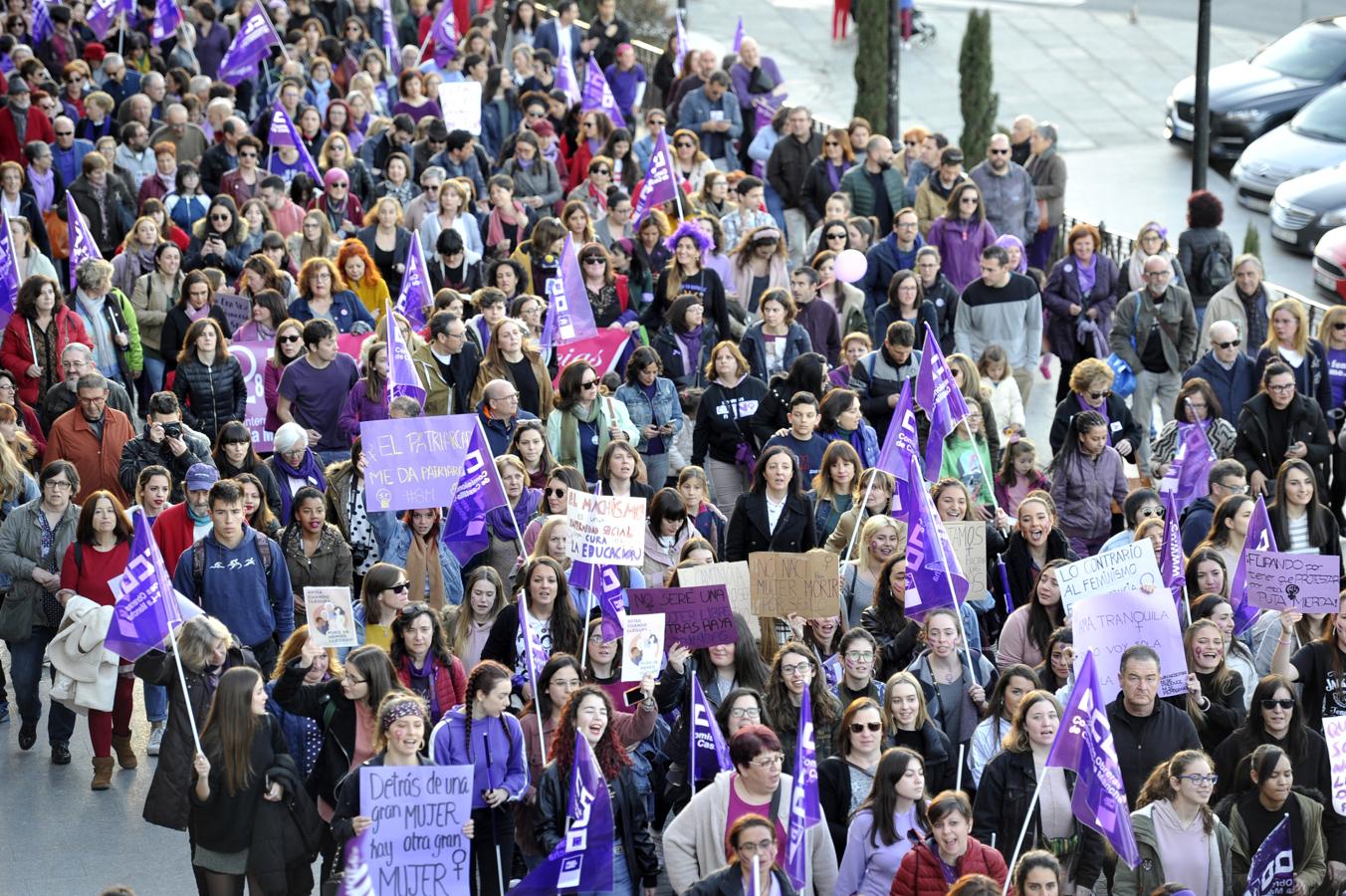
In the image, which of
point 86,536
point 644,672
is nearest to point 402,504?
point 86,536

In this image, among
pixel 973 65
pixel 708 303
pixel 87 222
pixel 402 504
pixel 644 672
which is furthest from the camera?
pixel 973 65

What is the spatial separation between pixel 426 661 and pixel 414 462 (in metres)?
2.17

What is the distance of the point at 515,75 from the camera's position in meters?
24.8

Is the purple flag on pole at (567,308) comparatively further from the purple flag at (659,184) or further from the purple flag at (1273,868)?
the purple flag at (1273,868)

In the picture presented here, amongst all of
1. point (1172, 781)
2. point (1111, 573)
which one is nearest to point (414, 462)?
point (1111, 573)

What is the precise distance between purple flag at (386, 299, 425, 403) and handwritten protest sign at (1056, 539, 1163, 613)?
4.84 meters

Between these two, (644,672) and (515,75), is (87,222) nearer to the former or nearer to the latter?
(515,75)

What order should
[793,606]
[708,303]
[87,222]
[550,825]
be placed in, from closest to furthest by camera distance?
[550,825], [793,606], [708,303], [87,222]

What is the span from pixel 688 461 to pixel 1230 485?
3767 mm

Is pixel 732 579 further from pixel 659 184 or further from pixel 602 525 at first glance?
pixel 659 184

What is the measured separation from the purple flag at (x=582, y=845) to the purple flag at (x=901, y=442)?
3833 millimetres

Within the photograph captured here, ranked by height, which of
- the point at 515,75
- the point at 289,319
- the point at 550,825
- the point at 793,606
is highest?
the point at 515,75

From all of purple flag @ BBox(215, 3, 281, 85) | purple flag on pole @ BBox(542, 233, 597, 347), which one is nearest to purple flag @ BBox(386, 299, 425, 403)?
purple flag on pole @ BBox(542, 233, 597, 347)

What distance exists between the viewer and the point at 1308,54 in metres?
27.8
